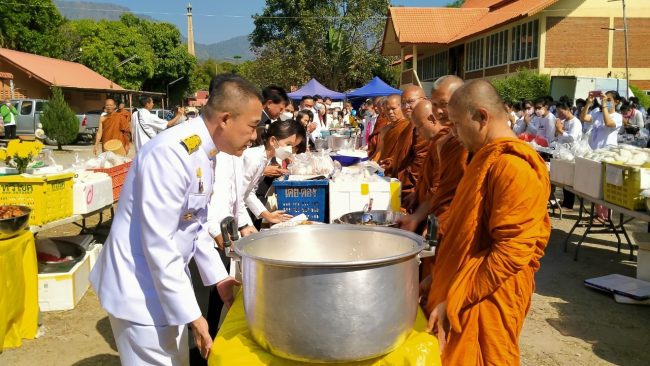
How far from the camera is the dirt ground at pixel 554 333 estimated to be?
12.8 feet

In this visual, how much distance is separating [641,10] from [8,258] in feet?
87.8

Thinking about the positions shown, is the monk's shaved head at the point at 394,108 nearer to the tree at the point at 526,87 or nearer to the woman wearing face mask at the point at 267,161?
the woman wearing face mask at the point at 267,161

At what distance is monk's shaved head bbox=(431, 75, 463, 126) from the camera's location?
324cm

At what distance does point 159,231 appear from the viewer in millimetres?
1777

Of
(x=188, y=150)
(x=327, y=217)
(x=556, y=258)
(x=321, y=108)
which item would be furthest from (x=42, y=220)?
(x=321, y=108)

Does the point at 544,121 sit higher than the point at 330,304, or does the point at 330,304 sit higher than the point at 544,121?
the point at 544,121

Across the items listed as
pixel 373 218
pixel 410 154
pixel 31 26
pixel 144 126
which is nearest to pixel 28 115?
pixel 144 126

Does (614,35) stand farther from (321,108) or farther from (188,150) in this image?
(188,150)

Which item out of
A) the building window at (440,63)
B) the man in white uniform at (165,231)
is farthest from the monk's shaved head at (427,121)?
the building window at (440,63)

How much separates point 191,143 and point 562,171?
586cm

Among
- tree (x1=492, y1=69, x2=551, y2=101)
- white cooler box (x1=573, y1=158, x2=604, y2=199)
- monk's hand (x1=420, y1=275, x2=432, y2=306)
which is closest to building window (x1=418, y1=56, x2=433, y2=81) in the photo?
tree (x1=492, y1=69, x2=551, y2=101)

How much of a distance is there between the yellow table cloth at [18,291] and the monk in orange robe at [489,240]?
3139 mm

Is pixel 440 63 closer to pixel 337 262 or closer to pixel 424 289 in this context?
pixel 424 289

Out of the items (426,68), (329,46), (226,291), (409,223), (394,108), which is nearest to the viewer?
(226,291)
